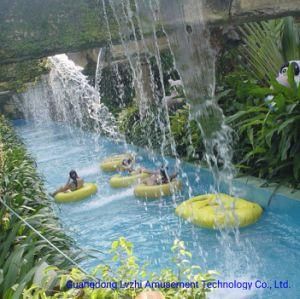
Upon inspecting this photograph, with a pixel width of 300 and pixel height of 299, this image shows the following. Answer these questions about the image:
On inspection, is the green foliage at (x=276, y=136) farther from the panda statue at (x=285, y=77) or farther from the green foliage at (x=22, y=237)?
the green foliage at (x=22, y=237)

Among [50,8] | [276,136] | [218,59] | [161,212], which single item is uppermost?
[50,8]

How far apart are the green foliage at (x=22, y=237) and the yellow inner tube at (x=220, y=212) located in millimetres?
1759

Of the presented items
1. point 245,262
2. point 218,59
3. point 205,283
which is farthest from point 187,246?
point 218,59

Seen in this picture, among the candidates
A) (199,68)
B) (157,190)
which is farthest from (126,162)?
(199,68)

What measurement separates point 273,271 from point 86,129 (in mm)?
14558

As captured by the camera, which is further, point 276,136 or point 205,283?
point 276,136

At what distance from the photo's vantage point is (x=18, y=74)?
33.8 feet

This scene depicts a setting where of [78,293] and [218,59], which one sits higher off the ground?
[218,59]

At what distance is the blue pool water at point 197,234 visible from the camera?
4238mm

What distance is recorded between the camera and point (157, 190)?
22.9ft

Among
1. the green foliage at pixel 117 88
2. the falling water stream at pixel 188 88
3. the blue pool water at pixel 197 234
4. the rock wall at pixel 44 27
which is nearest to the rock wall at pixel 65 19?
the rock wall at pixel 44 27

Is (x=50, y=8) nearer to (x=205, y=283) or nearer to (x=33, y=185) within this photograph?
(x=205, y=283)

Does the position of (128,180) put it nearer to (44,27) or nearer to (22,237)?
(22,237)

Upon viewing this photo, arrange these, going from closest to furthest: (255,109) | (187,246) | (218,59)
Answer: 1. (187,246)
2. (255,109)
3. (218,59)
